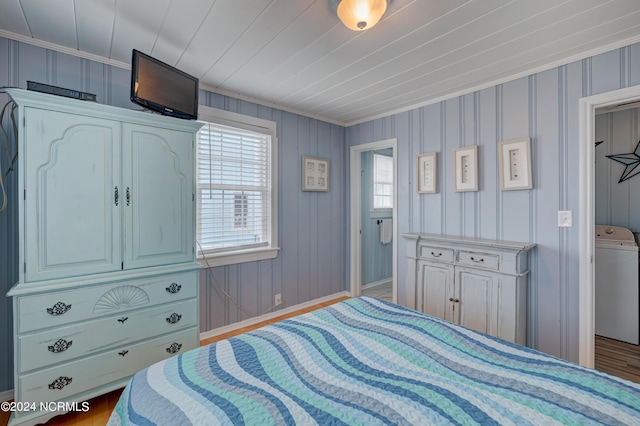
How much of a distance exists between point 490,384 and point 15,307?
2281mm

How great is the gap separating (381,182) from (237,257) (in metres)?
2.68

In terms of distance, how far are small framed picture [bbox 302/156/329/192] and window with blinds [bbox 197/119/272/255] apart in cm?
47

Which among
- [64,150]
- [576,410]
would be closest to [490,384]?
[576,410]

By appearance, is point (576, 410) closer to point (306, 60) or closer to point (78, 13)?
point (306, 60)

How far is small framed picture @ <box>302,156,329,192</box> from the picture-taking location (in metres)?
3.45

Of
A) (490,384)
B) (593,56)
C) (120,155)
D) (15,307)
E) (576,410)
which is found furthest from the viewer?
(593,56)

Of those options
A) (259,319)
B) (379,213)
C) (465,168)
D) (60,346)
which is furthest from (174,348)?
(379,213)

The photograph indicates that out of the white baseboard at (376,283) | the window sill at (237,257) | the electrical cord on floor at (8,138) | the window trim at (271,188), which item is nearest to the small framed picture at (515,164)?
the window trim at (271,188)

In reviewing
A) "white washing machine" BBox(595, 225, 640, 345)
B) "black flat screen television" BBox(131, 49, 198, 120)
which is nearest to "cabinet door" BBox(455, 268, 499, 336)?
"white washing machine" BBox(595, 225, 640, 345)

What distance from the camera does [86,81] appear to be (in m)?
2.10

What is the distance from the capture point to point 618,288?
2693mm

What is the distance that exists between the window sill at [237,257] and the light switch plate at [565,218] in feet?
8.38

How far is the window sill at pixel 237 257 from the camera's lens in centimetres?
270

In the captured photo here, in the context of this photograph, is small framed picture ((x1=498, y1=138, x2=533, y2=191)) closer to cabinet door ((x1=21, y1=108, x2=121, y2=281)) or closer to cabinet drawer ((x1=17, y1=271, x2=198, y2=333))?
cabinet drawer ((x1=17, y1=271, x2=198, y2=333))
